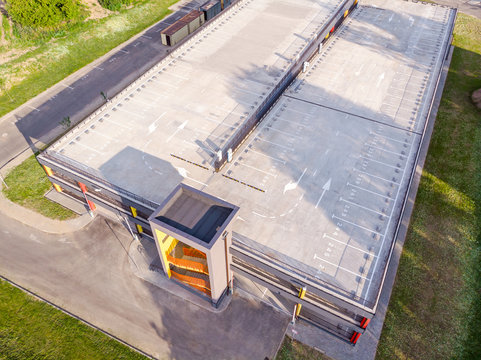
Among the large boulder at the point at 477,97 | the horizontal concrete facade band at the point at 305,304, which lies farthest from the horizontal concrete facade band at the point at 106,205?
the large boulder at the point at 477,97

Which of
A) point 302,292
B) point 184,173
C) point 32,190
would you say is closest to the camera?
point 302,292

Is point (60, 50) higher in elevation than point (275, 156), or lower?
lower

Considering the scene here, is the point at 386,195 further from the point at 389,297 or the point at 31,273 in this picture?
the point at 31,273

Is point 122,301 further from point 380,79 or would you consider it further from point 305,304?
point 380,79

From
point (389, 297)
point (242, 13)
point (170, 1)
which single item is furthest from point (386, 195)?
point (170, 1)

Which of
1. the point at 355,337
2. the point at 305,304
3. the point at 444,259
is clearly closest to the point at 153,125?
the point at 305,304

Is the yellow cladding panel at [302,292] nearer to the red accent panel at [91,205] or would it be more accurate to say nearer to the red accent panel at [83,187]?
the red accent panel at [83,187]
